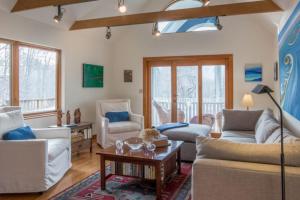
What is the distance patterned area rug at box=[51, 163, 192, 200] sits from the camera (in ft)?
8.78

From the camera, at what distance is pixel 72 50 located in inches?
197

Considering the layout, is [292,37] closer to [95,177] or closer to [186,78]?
[95,177]

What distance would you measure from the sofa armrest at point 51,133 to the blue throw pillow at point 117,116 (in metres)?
1.64

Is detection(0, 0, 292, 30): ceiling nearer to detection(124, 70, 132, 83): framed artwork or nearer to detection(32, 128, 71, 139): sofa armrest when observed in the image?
detection(124, 70, 132, 83): framed artwork

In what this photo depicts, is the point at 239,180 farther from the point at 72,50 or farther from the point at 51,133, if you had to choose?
the point at 72,50

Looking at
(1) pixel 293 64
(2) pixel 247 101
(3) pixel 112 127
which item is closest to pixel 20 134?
(3) pixel 112 127

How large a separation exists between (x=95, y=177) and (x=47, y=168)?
69cm

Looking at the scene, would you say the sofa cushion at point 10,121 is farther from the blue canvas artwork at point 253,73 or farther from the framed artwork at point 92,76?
the blue canvas artwork at point 253,73

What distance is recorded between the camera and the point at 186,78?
5.96m

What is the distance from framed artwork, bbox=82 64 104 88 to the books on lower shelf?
2876 mm

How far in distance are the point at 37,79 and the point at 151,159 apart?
113 inches

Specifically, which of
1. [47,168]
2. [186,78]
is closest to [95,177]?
[47,168]

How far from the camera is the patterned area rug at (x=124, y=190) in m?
2.68

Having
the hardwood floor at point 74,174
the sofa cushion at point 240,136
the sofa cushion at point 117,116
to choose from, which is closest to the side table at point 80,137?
the hardwood floor at point 74,174
